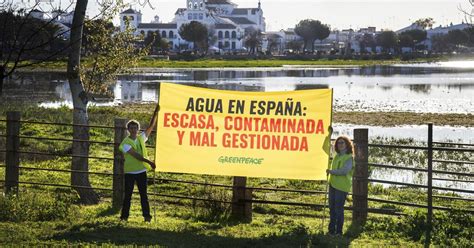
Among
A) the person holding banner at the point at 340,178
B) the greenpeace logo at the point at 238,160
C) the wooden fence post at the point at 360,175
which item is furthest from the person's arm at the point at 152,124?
the wooden fence post at the point at 360,175

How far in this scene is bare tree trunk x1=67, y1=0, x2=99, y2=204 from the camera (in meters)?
14.8

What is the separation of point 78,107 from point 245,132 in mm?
4423

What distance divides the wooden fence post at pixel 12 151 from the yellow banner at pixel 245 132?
10.8ft

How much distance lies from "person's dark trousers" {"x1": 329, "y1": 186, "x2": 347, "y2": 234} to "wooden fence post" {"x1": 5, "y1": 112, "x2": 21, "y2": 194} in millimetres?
6199

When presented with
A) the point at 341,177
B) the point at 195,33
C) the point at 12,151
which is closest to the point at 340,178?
the point at 341,177

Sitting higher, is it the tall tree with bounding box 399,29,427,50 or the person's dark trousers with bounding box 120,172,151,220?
the tall tree with bounding box 399,29,427,50

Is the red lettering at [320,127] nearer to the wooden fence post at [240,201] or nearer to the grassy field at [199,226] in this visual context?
the grassy field at [199,226]

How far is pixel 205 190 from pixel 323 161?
14.1ft

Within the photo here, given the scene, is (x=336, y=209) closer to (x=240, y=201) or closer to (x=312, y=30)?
(x=240, y=201)

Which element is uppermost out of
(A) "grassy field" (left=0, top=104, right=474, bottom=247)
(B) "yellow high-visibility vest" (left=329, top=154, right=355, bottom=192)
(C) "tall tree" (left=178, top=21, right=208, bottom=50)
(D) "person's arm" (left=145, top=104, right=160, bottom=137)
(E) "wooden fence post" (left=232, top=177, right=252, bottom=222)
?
(C) "tall tree" (left=178, top=21, right=208, bottom=50)

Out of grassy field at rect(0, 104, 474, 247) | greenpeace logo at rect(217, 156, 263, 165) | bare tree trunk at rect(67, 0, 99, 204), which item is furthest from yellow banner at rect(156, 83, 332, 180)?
bare tree trunk at rect(67, 0, 99, 204)

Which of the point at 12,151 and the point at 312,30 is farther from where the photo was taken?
the point at 312,30

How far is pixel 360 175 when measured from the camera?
41.1 ft

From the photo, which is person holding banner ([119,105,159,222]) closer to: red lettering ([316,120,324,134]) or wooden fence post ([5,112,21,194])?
red lettering ([316,120,324,134])
